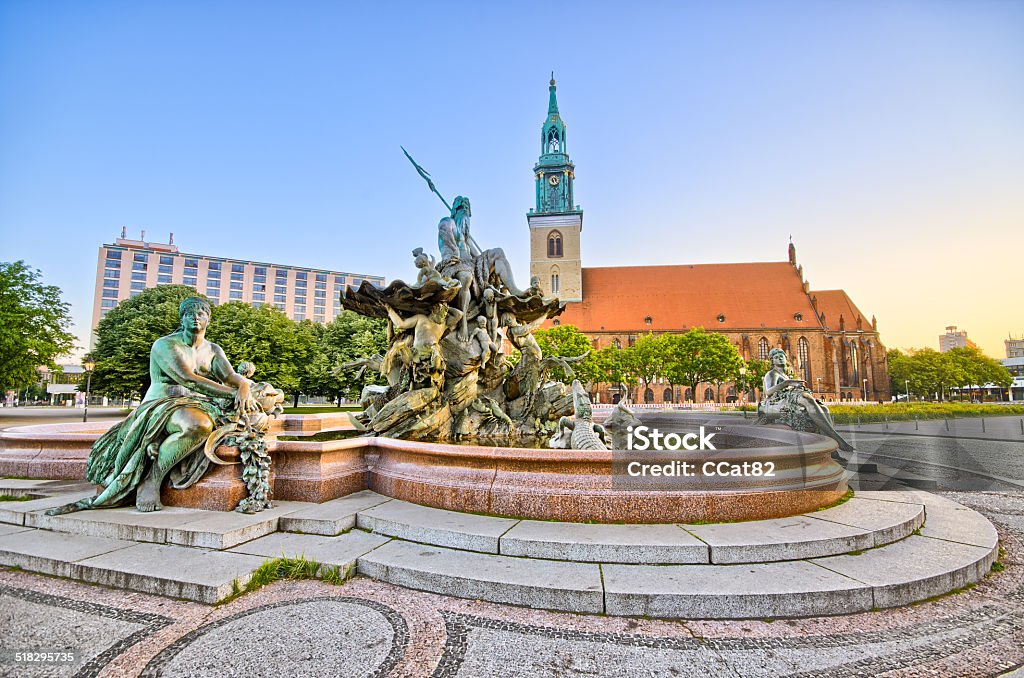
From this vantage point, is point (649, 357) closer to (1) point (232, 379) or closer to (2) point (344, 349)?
(2) point (344, 349)

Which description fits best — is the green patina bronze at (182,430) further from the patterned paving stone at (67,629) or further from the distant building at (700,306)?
the distant building at (700,306)

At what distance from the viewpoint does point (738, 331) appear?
63594 millimetres

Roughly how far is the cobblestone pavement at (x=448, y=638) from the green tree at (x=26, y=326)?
32.7 meters

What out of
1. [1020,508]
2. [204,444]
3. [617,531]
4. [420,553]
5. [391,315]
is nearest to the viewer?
[420,553]

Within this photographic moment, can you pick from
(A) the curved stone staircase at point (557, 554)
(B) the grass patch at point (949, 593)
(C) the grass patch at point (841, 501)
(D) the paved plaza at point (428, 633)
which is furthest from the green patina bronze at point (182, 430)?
(C) the grass patch at point (841, 501)

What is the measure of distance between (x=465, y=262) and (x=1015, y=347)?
182771 mm

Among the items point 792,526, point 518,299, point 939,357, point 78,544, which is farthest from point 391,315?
point 939,357

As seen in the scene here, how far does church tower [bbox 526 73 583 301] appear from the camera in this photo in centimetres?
6944

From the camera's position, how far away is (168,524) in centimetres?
434

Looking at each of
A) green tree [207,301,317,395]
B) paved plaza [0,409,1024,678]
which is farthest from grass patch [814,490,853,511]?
green tree [207,301,317,395]

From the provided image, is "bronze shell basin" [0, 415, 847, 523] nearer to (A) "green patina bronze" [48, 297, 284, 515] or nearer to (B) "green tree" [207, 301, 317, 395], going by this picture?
(A) "green patina bronze" [48, 297, 284, 515]

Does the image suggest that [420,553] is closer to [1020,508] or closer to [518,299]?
[518,299]

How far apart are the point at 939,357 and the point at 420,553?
315 ft

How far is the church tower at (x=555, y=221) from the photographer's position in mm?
69438
